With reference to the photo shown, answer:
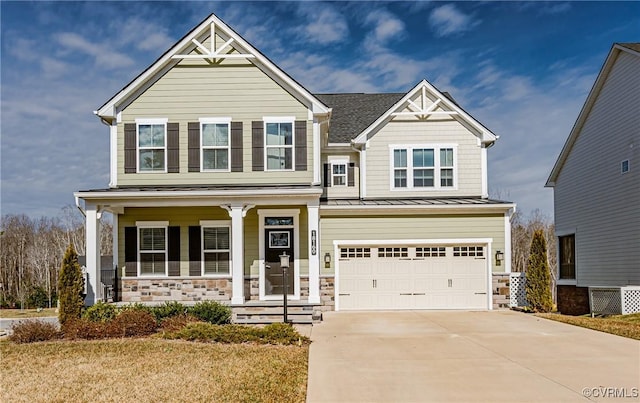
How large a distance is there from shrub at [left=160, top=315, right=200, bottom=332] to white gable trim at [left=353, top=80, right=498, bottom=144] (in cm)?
861

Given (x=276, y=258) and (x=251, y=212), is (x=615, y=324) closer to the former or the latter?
(x=276, y=258)

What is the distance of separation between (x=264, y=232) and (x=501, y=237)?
7586 millimetres

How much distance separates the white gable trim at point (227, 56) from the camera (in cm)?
1731

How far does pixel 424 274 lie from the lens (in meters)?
18.7

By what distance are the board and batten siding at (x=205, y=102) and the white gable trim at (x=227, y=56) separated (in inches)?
9.9

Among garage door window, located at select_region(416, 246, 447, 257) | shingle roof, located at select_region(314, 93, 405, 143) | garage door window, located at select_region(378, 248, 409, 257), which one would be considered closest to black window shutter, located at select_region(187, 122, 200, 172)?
shingle roof, located at select_region(314, 93, 405, 143)

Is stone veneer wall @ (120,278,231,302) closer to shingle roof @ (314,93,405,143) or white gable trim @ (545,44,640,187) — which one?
shingle roof @ (314,93,405,143)

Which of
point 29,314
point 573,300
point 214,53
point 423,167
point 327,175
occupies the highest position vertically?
point 214,53

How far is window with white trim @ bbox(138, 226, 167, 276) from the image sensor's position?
1770cm

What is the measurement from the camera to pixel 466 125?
1991 cm

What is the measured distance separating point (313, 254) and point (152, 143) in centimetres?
605

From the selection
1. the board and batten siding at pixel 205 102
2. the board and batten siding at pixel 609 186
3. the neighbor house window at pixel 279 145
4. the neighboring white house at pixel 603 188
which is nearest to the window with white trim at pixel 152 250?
the board and batten siding at pixel 205 102

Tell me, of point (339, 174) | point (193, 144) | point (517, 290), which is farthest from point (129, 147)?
point (517, 290)

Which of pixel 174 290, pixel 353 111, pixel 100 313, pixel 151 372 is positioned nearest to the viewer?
pixel 151 372
